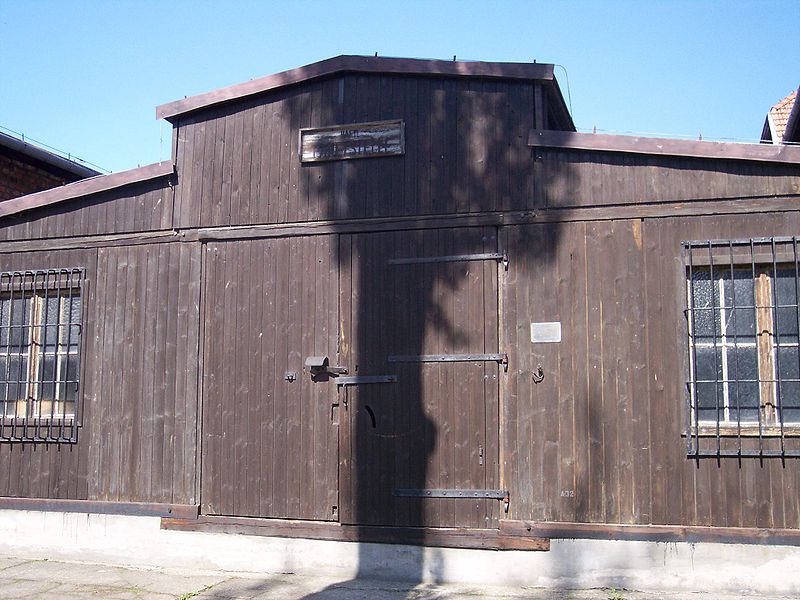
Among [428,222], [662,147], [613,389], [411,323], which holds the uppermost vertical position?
[662,147]

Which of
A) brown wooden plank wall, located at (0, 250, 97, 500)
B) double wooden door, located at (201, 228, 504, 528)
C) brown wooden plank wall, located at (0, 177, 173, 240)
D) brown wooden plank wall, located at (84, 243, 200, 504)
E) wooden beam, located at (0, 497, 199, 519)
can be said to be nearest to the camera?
double wooden door, located at (201, 228, 504, 528)

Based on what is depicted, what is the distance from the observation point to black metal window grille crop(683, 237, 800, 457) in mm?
6883

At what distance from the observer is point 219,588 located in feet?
24.3

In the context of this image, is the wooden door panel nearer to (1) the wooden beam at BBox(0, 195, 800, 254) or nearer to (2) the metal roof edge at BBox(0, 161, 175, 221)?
(1) the wooden beam at BBox(0, 195, 800, 254)

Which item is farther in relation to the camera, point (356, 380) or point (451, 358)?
point (356, 380)

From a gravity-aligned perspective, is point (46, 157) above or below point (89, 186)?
above

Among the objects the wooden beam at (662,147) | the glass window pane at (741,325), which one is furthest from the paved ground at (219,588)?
the wooden beam at (662,147)

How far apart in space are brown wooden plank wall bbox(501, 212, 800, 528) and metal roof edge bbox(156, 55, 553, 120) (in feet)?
4.74

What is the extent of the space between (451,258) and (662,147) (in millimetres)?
2049

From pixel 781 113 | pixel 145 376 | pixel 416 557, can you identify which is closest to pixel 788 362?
pixel 416 557

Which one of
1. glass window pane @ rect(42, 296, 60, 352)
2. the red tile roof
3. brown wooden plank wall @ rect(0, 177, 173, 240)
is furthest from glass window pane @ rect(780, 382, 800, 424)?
the red tile roof

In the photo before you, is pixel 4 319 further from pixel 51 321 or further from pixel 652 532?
pixel 652 532

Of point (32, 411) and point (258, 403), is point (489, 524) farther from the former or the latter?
point (32, 411)

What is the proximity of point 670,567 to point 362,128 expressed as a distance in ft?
15.5
